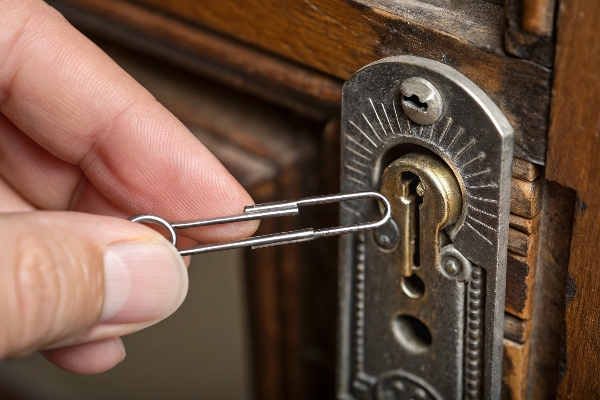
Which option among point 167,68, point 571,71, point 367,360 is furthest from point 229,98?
point 571,71

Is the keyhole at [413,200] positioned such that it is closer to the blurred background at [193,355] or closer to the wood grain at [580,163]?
the wood grain at [580,163]

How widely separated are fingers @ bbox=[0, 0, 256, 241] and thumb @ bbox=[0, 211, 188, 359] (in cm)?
11

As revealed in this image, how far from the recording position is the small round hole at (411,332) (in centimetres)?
62

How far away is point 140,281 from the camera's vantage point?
0.54m

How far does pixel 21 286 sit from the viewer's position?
0.47 meters

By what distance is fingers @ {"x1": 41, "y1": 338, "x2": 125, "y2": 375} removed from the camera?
662 millimetres

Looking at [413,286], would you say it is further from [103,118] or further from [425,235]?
[103,118]

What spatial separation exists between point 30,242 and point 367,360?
0.98 feet

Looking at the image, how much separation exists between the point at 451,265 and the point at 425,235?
0.09 feet

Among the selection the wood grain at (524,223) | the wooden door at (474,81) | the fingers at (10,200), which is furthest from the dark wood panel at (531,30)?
the fingers at (10,200)

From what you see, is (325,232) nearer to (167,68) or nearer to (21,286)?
(21,286)

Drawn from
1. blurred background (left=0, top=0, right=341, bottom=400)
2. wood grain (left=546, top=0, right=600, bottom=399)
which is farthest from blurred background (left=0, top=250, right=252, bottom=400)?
wood grain (left=546, top=0, right=600, bottom=399)

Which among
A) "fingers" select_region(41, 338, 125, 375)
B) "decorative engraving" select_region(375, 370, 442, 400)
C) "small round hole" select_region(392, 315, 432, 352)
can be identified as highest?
"small round hole" select_region(392, 315, 432, 352)

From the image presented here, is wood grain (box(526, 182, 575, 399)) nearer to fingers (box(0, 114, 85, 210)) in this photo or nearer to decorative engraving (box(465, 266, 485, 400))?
decorative engraving (box(465, 266, 485, 400))
